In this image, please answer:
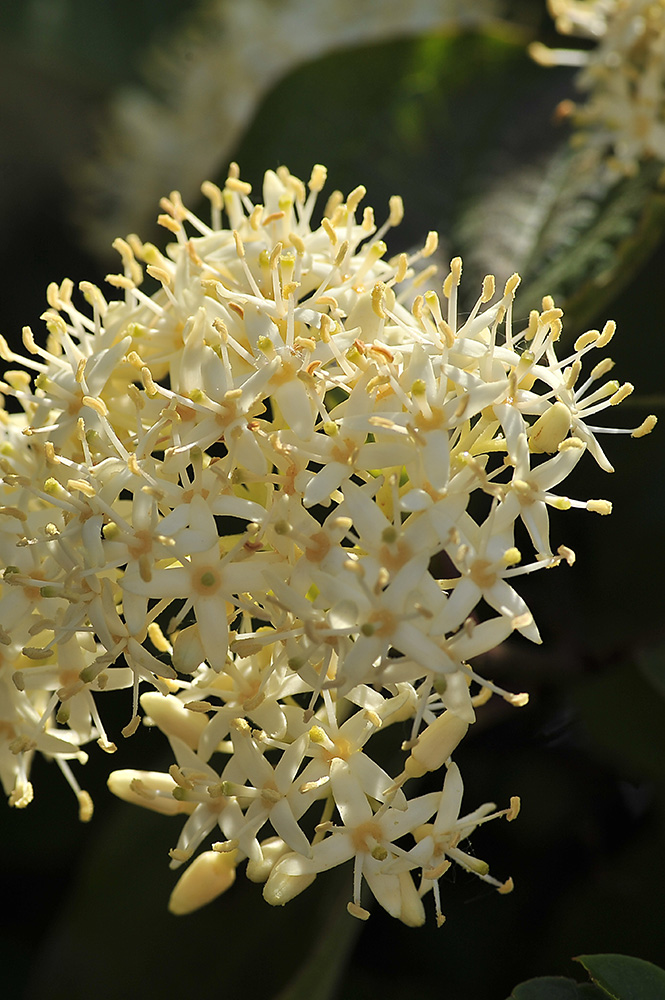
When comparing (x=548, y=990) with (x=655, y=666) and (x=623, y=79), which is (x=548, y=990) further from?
(x=623, y=79)

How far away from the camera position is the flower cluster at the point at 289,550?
0.50 meters

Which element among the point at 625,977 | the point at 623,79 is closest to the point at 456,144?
the point at 623,79

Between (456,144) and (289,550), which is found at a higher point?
(456,144)

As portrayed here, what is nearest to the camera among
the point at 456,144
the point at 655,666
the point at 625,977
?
the point at 625,977

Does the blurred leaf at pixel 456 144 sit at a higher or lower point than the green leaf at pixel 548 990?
higher

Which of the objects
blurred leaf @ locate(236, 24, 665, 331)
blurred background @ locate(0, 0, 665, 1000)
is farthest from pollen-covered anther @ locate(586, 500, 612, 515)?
blurred leaf @ locate(236, 24, 665, 331)

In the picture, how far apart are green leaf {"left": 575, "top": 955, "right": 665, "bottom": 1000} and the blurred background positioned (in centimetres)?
8

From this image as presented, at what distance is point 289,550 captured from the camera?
52 cm

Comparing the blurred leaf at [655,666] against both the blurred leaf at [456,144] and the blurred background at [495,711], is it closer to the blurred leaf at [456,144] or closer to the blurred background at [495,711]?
the blurred background at [495,711]

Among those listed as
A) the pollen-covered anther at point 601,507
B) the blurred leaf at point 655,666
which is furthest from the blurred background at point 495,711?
the pollen-covered anther at point 601,507

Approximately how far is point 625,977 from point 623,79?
698 mm

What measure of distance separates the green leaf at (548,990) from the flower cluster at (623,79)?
2.05ft

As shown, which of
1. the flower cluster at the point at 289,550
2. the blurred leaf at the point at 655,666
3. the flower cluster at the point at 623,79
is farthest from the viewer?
the flower cluster at the point at 623,79

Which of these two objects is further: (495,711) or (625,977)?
(495,711)
